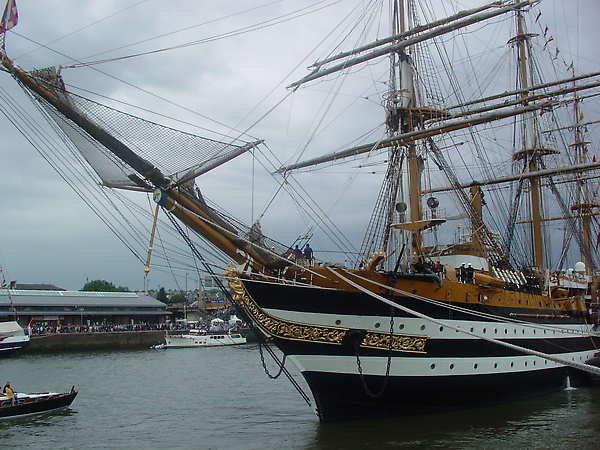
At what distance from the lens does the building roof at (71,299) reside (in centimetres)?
5434

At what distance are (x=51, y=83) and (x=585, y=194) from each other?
3502cm

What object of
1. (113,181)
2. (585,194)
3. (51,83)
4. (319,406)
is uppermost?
(585,194)

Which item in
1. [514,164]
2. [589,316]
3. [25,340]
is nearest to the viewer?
[589,316]

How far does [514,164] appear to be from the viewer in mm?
30781

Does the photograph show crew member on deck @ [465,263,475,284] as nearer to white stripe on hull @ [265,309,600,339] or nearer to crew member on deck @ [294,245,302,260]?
white stripe on hull @ [265,309,600,339]

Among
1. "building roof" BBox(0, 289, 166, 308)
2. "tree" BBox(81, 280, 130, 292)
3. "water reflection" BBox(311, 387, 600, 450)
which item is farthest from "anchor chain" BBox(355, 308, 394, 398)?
"tree" BBox(81, 280, 130, 292)

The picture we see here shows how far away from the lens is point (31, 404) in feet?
58.6

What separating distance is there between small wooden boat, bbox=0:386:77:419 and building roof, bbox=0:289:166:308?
3633cm

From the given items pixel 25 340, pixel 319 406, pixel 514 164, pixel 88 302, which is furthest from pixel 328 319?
pixel 88 302

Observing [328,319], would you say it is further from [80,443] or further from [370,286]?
[80,443]

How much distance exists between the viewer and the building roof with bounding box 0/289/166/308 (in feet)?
178

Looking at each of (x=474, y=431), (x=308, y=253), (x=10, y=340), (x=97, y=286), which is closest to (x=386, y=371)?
(x=474, y=431)

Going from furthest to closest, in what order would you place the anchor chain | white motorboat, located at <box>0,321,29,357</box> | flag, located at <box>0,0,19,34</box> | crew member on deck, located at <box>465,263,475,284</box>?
white motorboat, located at <box>0,321,29,357</box>
crew member on deck, located at <box>465,263,475,284</box>
the anchor chain
flag, located at <box>0,0,19,34</box>

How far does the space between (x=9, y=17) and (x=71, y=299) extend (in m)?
53.0
